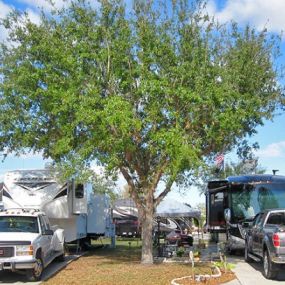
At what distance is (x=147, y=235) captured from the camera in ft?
56.5

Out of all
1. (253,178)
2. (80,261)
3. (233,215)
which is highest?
(253,178)

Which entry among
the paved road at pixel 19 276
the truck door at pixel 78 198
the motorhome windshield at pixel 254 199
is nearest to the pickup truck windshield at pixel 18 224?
the paved road at pixel 19 276

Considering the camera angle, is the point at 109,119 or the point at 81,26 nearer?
the point at 109,119

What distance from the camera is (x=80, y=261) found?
1917 cm

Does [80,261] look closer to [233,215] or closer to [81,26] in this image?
[233,215]

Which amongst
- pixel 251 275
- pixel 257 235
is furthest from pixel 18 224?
pixel 257 235

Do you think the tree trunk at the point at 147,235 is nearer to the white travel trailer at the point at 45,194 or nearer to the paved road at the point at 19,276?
the paved road at the point at 19,276

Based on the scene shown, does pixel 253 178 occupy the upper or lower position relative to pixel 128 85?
lower

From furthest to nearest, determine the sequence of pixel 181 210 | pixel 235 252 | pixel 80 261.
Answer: pixel 181 210, pixel 235 252, pixel 80 261

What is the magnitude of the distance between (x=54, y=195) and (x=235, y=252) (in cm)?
764

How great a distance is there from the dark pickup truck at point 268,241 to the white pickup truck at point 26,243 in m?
5.93

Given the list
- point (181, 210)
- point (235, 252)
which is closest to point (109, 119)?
point (235, 252)

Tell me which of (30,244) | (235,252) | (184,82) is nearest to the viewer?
(30,244)

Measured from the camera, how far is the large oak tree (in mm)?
14617
